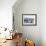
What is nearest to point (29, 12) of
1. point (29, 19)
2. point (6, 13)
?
point (29, 19)

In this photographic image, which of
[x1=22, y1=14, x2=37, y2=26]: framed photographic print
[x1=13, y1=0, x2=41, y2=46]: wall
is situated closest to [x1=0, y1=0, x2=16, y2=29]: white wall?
[x1=13, y1=0, x2=41, y2=46]: wall

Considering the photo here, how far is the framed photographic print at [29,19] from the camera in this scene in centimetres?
559

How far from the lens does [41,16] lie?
555 cm

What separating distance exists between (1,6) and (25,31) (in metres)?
1.82

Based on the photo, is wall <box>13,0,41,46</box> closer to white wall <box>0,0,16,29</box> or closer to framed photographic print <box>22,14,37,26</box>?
framed photographic print <box>22,14,37,26</box>

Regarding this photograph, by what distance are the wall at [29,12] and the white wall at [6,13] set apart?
1017mm

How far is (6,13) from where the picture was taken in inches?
181

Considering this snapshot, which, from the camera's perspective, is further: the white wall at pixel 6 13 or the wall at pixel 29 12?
the wall at pixel 29 12

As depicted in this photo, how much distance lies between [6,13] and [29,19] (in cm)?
138

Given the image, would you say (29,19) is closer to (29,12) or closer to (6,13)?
(29,12)

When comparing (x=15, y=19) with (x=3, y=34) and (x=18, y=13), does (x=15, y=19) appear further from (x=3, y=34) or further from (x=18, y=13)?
(x=3, y=34)

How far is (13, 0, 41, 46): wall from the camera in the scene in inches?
222

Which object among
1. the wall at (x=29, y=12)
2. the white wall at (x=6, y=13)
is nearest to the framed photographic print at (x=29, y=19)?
the wall at (x=29, y=12)

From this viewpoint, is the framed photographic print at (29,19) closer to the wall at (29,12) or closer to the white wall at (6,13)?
the wall at (29,12)
